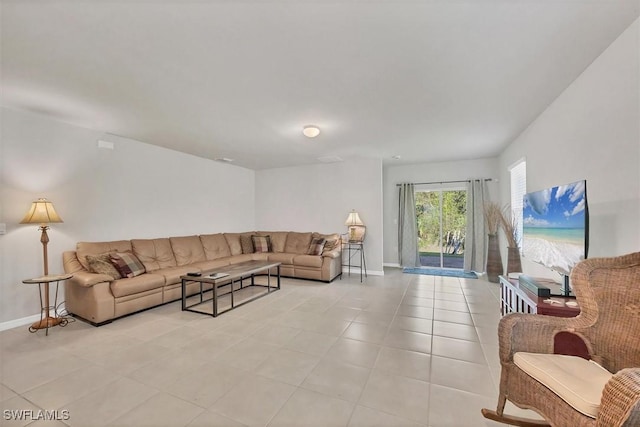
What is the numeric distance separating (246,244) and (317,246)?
1.79 m

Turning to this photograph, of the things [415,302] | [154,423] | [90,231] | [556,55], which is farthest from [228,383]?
[556,55]

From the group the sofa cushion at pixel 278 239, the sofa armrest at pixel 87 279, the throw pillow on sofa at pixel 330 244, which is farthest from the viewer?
the sofa cushion at pixel 278 239

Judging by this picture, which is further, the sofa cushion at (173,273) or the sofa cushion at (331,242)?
the sofa cushion at (331,242)

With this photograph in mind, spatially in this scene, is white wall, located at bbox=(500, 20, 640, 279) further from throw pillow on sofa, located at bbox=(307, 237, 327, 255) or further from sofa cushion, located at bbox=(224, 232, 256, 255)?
sofa cushion, located at bbox=(224, 232, 256, 255)

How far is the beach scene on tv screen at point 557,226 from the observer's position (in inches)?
76.9

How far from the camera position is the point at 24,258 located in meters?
3.15

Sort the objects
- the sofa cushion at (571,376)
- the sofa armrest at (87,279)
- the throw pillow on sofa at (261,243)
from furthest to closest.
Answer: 1. the throw pillow on sofa at (261,243)
2. the sofa armrest at (87,279)
3. the sofa cushion at (571,376)

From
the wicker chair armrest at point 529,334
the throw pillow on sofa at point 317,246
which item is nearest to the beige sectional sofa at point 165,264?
the throw pillow on sofa at point 317,246

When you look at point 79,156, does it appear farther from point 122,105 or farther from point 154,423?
point 154,423

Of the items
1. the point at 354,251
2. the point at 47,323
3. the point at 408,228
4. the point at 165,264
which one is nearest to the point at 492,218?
the point at 408,228

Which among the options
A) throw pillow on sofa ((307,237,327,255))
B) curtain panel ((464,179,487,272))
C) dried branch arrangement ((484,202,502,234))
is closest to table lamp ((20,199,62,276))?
throw pillow on sofa ((307,237,327,255))

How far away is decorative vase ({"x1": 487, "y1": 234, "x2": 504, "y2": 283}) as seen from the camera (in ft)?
16.7

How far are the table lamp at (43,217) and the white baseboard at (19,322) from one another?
608mm

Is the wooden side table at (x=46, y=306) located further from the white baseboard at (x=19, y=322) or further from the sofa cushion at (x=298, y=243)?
the sofa cushion at (x=298, y=243)
